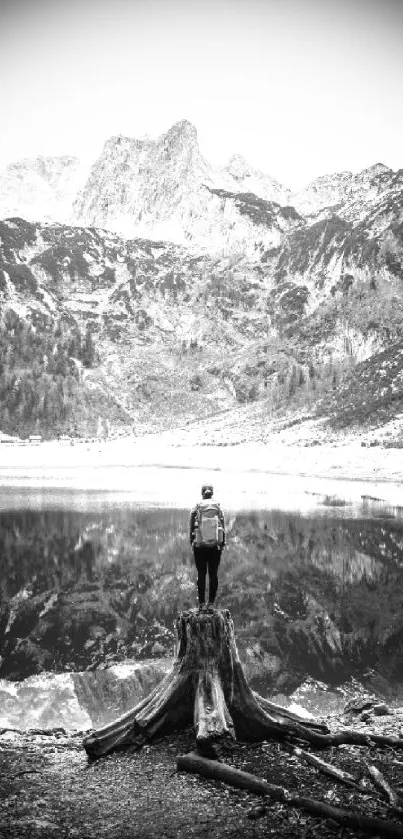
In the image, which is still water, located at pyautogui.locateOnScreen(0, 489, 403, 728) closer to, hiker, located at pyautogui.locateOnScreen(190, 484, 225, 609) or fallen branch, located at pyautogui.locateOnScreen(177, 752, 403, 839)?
hiker, located at pyautogui.locateOnScreen(190, 484, 225, 609)

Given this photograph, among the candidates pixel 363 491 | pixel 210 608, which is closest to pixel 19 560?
pixel 210 608

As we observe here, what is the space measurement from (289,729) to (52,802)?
11.6ft

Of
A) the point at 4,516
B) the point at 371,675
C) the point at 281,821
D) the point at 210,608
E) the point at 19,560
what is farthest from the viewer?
the point at 4,516

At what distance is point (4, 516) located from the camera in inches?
1593

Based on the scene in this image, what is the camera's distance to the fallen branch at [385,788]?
7793 millimetres

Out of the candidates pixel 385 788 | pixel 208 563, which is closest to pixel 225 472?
pixel 208 563

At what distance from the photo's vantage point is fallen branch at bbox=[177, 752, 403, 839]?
7098 millimetres

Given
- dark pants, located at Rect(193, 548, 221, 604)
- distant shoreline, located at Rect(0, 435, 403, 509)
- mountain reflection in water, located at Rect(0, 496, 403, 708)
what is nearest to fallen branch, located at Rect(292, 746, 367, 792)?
dark pants, located at Rect(193, 548, 221, 604)

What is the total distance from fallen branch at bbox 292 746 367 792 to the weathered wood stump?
0.70 meters

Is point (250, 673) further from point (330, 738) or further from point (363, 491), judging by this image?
point (363, 491)

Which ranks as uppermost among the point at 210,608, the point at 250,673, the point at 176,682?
the point at 210,608

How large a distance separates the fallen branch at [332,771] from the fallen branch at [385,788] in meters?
0.20

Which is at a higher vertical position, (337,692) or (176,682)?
(176,682)

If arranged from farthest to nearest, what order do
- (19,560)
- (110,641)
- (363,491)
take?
(363,491)
(19,560)
(110,641)
